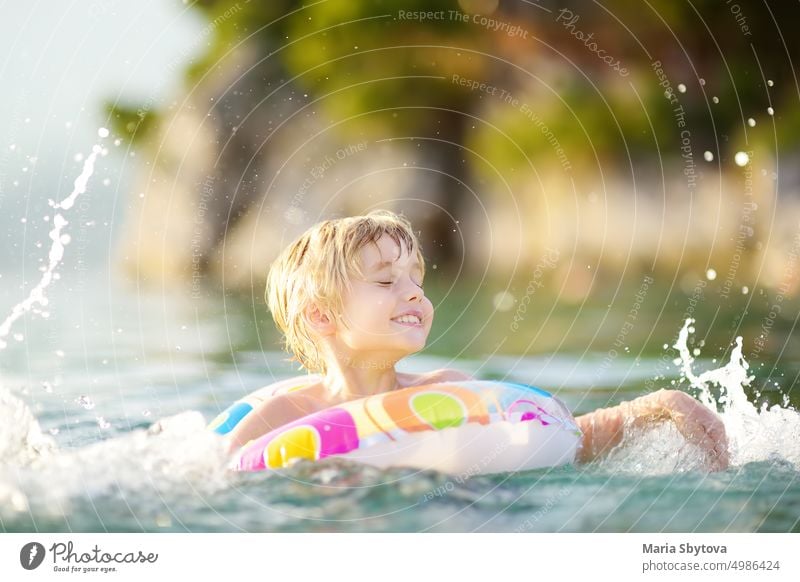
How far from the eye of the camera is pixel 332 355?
8.99ft

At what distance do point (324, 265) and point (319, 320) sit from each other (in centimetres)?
15

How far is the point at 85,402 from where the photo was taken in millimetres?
3777

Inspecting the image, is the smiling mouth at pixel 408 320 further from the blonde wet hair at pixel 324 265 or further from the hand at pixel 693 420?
the hand at pixel 693 420

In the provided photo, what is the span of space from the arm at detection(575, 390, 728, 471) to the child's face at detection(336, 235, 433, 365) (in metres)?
0.49

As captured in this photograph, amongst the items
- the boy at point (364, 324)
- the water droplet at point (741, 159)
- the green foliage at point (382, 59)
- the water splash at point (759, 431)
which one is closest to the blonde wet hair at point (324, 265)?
the boy at point (364, 324)

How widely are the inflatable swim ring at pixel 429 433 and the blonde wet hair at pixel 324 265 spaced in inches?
12.9

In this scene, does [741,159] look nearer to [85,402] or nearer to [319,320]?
[85,402]

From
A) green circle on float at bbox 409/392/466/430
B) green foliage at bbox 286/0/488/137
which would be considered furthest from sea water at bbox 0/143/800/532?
green foliage at bbox 286/0/488/137

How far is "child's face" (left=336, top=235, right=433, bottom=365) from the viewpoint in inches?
104

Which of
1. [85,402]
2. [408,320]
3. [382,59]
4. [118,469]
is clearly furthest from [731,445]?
[382,59]

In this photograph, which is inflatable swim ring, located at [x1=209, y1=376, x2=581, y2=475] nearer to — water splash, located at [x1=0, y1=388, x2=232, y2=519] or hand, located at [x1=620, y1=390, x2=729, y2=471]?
water splash, located at [x1=0, y1=388, x2=232, y2=519]

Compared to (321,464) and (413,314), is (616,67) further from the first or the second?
(321,464)
